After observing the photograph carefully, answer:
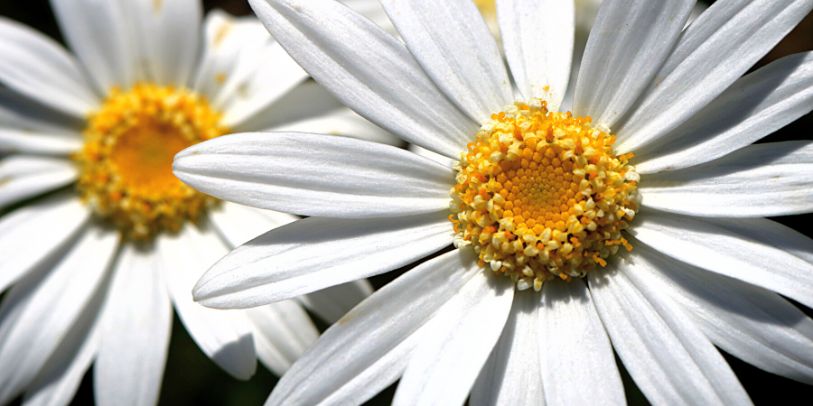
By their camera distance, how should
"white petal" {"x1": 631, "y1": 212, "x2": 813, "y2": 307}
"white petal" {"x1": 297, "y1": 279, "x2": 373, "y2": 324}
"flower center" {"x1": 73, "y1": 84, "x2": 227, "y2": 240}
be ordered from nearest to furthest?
"white petal" {"x1": 631, "y1": 212, "x2": 813, "y2": 307}, "white petal" {"x1": 297, "y1": 279, "x2": 373, "y2": 324}, "flower center" {"x1": 73, "y1": 84, "x2": 227, "y2": 240}

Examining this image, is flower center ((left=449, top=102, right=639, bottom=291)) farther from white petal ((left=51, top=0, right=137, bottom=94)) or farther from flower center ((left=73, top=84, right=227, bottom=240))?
white petal ((left=51, top=0, right=137, bottom=94))

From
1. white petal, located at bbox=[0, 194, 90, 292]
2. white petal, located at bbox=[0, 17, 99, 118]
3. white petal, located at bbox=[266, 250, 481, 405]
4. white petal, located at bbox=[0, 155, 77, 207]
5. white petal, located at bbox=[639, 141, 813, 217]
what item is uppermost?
white petal, located at bbox=[0, 17, 99, 118]

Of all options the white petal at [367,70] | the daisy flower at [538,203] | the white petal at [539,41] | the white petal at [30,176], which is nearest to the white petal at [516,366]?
the daisy flower at [538,203]

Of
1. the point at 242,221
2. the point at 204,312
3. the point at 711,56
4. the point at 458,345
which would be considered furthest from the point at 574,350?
the point at 242,221

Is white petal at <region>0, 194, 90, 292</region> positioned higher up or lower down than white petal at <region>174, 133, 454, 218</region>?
higher up

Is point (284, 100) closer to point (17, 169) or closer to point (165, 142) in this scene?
point (165, 142)

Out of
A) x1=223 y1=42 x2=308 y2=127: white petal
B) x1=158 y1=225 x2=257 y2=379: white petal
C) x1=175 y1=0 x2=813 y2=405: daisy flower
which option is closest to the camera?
x1=175 y1=0 x2=813 y2=405: daisy flower

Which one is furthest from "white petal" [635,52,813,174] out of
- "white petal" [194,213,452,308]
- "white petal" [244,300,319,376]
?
"white petal" [244,300,319,376]
